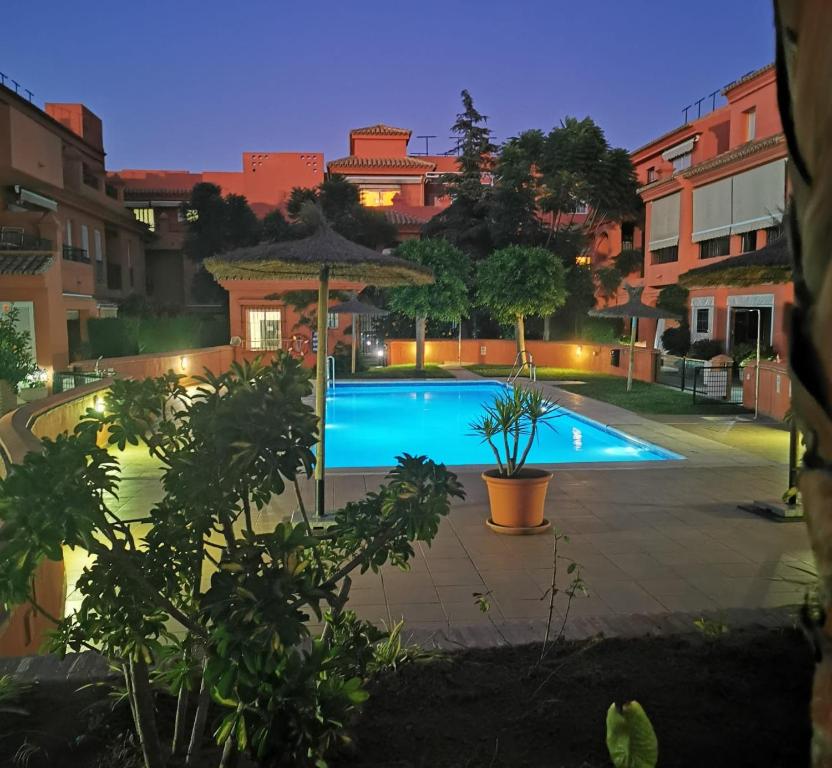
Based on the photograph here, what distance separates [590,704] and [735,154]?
21963 mm

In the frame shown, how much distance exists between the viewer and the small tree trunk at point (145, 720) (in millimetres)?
2037

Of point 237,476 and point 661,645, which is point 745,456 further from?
point 237,476

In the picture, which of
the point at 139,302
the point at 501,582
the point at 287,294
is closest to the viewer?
the point at 501,582

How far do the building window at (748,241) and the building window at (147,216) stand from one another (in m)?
23.8

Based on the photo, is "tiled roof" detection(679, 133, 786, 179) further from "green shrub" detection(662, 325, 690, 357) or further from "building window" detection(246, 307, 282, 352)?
"building window" detection(246, 307, 282, 352)

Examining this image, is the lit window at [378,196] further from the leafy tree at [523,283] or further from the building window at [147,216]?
the leafy tree at [523,283]

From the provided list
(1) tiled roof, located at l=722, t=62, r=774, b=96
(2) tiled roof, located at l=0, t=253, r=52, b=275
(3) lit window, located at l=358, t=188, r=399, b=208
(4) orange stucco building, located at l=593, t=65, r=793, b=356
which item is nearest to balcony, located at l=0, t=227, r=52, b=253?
(2) tiled roof, located at l=0, t=253, r=52, b=275

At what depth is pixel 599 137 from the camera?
27422 mm

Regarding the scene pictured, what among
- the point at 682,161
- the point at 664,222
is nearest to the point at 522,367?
the point at 664,222

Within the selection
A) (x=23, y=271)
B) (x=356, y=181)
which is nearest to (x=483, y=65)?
(x=356, y=181)

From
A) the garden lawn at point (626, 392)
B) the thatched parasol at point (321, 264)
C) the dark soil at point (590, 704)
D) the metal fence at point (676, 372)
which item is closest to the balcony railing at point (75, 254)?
the garden lawn at point (626, 392)

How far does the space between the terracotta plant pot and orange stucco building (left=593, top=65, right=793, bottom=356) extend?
14.3m

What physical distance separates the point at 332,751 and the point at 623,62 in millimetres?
68331

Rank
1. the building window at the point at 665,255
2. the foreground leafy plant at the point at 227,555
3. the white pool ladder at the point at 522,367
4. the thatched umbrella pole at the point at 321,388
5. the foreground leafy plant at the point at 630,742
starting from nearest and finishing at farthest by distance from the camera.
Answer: the foreground leafy plant at the point at 227,555, the foreground leafy plant at the point at 630,742, the thatched umbrella pole at the point at 321,388, the white pool ladder at the point at 522,367, the building window at the point at 665,255
